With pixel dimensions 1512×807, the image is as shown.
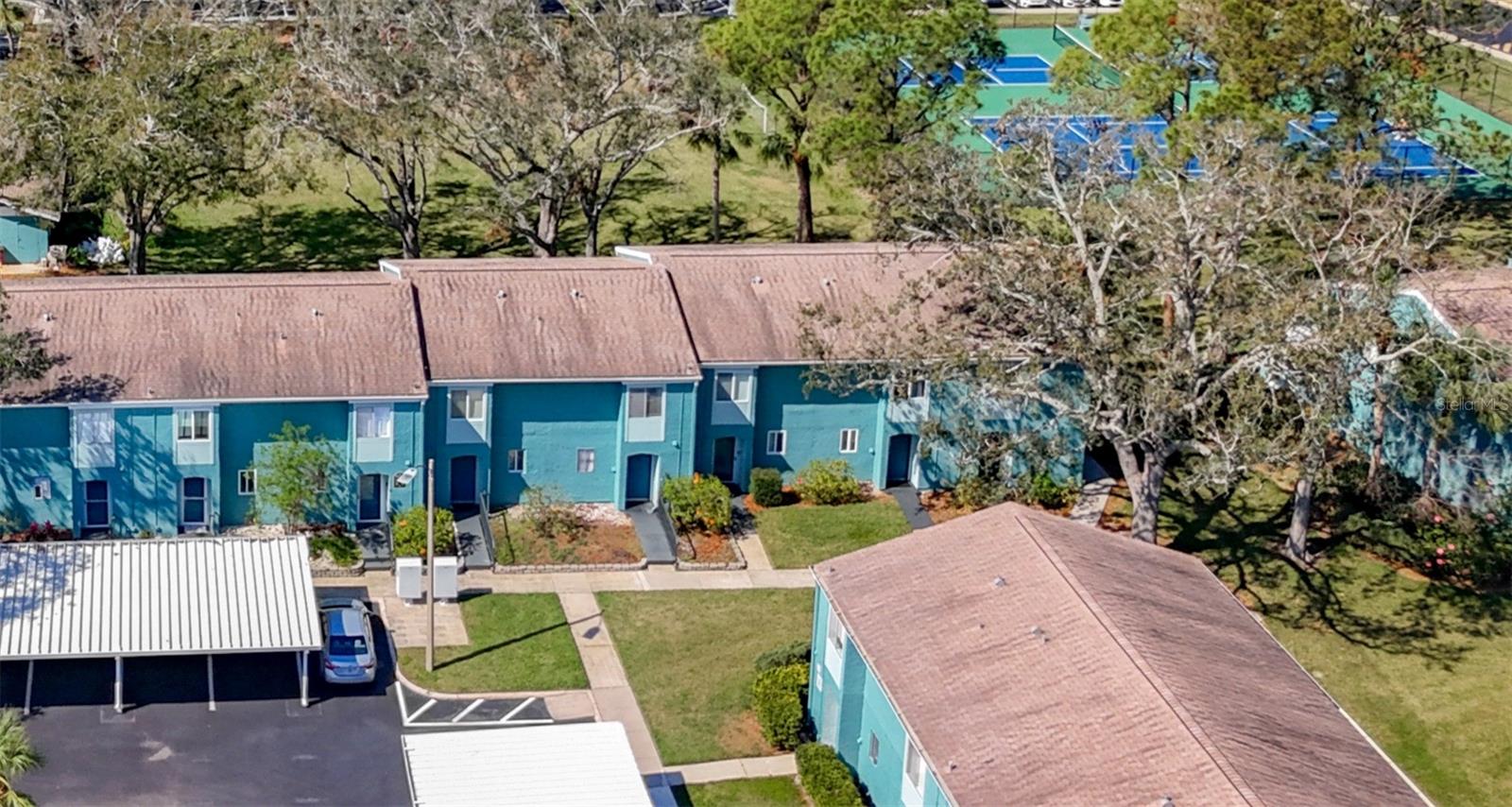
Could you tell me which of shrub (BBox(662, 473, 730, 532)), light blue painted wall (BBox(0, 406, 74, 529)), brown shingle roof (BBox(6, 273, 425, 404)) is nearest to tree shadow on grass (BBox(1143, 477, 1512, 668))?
shrub (BBox(662, 473, 730, 532))

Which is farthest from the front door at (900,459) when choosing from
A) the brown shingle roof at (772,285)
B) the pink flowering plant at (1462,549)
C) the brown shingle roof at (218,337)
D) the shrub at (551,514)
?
the brown shingle roof at (218,337)

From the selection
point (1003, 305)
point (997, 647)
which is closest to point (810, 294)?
point (1003, 305)

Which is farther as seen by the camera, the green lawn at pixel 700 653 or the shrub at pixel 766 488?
the shrub at pixel 766 488

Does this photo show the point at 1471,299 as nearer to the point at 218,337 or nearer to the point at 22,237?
the point at 218,337

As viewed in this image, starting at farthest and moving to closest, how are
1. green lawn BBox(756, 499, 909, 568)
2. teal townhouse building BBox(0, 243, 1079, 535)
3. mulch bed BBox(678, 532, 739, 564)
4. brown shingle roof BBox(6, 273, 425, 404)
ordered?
green lawn BBox(756, 499, 909, 568), mulch bed BBox(678, 532, 739, 564), teal townhouse building BBox(0, 243, 1079, 535), brown shingle roof BBox(6, 273, 425, 404)

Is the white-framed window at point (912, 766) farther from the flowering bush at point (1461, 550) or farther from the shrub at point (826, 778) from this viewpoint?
the flowering bush at point (1461, 550)

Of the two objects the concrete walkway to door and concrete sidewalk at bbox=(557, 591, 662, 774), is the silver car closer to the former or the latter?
concrete sidewalk at bbox=(557, 591, 662, 774)

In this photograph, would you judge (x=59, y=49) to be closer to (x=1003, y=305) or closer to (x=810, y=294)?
(x=810, y=294)
